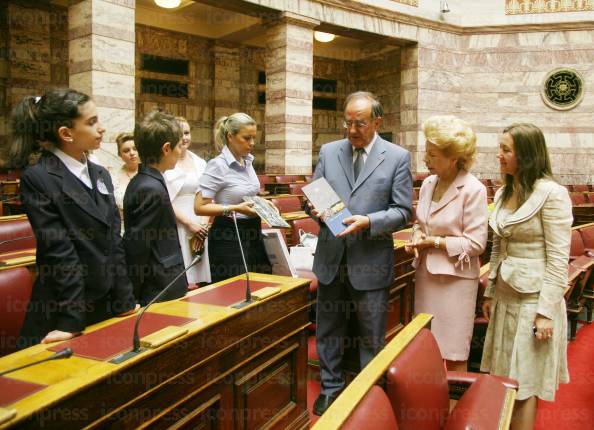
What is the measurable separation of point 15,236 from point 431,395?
306 centimetres

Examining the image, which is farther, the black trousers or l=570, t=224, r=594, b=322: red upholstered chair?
l=570, t=224, r=594, b=322: red upholstered chair

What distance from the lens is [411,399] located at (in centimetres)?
143

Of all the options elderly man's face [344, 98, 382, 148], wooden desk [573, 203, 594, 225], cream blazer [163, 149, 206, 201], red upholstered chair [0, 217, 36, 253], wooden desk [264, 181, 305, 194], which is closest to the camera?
elderly man's face [344, 98, 382, 148]

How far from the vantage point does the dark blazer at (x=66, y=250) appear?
5.51 feet

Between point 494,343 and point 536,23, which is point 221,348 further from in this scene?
point 536,23

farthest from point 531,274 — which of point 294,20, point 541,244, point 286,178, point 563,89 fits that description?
point 563,89

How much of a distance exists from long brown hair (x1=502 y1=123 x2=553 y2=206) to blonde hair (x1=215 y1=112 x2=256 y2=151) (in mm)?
1454

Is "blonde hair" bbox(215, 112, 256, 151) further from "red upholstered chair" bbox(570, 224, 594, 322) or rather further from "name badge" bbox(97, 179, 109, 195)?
"red upholstered chair" bbox(570, 224, 594, 322)

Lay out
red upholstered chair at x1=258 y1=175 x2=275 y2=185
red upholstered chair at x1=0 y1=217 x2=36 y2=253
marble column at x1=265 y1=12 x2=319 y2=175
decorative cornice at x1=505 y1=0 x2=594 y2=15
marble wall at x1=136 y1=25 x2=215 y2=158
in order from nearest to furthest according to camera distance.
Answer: red upholstered chair at x1=0 y1=217 x2=36 y2=253, red upholstered chair at x1=258 y1=175 x2=275 y2=185, marble column at x1=265 y1=12 x2=319 y2=175, marble wall at x1=136 y1=25 x2=215 y2=158, decorative cornice at x1=505 y1=0 x2=594 y2=15

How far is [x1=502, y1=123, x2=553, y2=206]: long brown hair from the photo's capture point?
7.18 feet

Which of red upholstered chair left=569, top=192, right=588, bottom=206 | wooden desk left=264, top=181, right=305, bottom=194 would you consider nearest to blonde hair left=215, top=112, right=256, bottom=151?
wooden desk left=264, top=181, right=305, bottom=194

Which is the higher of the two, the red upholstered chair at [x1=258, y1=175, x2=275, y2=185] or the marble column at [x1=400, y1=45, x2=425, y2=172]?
the marble column at [x1=400, y1=45, x2=425, y2=172]

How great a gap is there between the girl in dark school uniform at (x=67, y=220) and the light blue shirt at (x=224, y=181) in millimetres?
962

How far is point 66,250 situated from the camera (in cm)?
170
